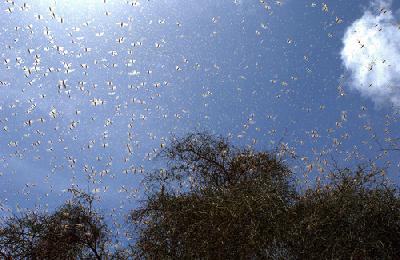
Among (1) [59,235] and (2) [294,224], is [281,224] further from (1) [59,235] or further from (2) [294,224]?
(1) [59,235]

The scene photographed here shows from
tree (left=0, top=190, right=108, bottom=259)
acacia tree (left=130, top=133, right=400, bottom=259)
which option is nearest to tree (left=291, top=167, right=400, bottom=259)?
acacia tree (left=130, top=133, right=400, bottom=259)

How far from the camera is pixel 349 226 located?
9328 millimetres

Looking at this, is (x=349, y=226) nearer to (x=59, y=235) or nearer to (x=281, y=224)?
(x=281, y=224)

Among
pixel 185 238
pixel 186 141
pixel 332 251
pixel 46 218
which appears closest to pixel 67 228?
pixel 46 218

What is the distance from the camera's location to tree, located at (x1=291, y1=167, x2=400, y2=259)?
8812mm

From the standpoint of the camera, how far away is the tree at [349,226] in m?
8.81

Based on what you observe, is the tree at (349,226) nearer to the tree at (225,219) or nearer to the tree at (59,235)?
the tree at (225,219)

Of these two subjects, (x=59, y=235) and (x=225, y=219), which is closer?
(x=225, y=219)

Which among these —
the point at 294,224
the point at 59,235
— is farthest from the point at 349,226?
the point at 59,235

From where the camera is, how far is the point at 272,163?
18453 mm

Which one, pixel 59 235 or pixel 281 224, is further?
pixel 59 235

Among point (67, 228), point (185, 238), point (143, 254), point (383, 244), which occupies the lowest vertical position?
point (383, 244)

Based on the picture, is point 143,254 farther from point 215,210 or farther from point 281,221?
point 281,221

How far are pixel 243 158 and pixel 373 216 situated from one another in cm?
913
